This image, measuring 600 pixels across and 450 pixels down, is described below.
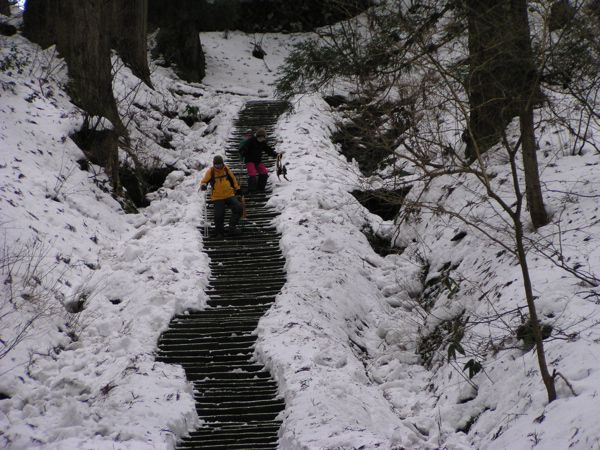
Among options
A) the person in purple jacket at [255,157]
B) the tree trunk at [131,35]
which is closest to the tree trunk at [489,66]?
the person in purple jacket at [255,157]

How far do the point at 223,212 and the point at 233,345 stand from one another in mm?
4301

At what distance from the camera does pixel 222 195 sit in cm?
1293

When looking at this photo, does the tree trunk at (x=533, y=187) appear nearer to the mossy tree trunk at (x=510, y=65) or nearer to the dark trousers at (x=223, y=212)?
the mossy tree trunk at (x=510, y=65)

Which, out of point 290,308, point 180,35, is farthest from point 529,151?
point 180,35

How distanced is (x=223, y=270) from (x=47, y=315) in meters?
3.34

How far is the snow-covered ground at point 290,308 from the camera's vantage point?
22.4 feet

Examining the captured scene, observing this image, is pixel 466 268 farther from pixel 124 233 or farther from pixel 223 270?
pixel 124 233

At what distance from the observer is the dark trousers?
511 inches

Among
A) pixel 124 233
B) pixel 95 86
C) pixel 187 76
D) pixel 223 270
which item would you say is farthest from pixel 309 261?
pixel 187 76

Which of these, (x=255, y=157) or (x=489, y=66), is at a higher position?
(x=489, y=66)

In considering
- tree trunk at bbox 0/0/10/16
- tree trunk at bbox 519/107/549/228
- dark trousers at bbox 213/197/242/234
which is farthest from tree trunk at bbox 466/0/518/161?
tree trunk at bbox 0/0/10/16

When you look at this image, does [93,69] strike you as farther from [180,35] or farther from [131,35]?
[180,35]

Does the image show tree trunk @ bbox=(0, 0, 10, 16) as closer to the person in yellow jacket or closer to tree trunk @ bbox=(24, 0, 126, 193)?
tree trunk @ bbox=(24, 0, 126, 193)

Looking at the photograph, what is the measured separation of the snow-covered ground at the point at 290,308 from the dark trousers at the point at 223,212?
20.5 inches
